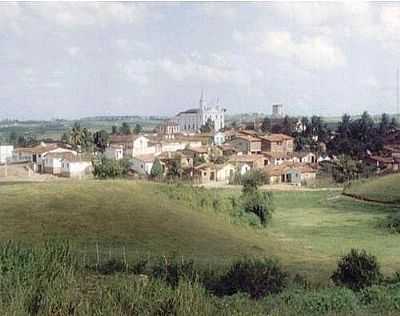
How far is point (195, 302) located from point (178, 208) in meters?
31.0

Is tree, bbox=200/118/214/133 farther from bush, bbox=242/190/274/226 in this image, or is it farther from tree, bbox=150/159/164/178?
bush, bbox=242/190/274/226

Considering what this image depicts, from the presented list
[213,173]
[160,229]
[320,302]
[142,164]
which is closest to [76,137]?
[142,164]

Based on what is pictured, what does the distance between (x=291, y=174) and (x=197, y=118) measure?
104340mm

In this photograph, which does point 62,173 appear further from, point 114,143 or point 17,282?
point 17,282

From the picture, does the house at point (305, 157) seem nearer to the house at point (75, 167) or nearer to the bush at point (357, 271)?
the house at point (75, 167)

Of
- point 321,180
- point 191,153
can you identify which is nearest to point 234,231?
point 321,180

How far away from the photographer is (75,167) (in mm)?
76062

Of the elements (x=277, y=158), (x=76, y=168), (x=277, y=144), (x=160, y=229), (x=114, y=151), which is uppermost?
(x=277, y=144)

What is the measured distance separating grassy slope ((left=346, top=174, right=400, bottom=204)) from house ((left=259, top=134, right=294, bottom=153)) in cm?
3378

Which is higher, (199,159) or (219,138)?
(219,138)

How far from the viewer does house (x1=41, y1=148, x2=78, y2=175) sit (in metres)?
79.0

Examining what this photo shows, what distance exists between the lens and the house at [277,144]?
100375mm

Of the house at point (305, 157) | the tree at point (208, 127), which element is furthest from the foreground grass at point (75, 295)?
the tree at point (208, 127)

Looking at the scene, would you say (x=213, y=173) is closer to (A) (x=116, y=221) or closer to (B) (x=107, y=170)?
(B) (x=107, y=170)
